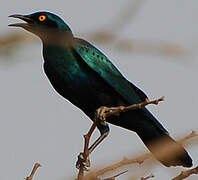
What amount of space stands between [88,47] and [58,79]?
0.67 meters

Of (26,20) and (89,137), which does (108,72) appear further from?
(89,137)

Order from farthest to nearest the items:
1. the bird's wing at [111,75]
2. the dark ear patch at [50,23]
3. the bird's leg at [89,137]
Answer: the dark ear patch at [50,23] → the bird's wing at [111,75] → the bird's leg at [89,137]

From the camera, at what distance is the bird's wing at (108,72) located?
20.3 feet

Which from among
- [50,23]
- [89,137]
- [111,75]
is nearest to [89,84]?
[111,75]

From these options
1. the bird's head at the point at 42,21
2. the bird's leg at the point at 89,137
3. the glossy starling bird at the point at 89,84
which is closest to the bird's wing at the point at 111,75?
the glossy starling bird at the point at 89,84

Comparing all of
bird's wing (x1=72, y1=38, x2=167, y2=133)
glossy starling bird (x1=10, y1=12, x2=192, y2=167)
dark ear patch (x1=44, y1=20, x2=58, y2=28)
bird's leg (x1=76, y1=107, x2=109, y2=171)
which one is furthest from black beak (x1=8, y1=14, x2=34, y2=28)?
bird's leg (x1=76, y1=107, x2=109, y2=171)

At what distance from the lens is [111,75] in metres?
6.32

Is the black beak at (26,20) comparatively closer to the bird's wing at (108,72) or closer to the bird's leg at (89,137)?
the bird's wing at (108,72)

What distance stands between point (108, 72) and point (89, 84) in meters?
0.38

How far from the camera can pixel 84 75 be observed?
6.11 m

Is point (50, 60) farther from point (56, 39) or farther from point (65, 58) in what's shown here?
point (56, 39)

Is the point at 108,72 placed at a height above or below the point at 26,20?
below

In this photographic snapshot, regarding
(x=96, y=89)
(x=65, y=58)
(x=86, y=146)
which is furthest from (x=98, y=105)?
(x=86, y=146)

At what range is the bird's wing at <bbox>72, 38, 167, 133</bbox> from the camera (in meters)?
6.15
